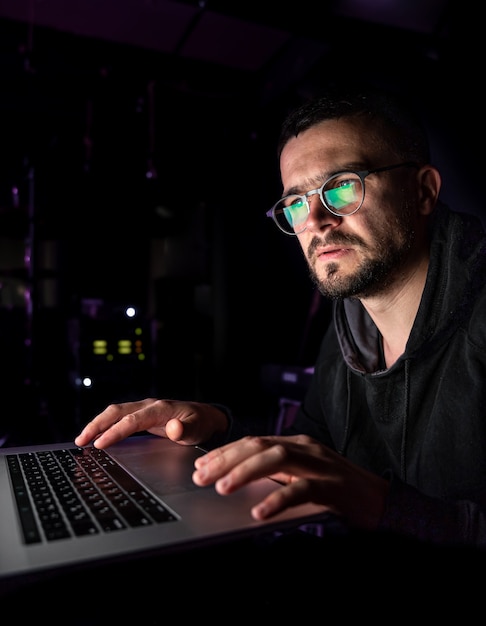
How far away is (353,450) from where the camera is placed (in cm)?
142

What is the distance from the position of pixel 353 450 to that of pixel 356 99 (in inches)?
39.2

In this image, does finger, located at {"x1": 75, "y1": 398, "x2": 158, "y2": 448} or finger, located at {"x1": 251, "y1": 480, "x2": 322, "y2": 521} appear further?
finger, located at {"x1": 75, "y1": 398, "x2": 158, "y2": 448}

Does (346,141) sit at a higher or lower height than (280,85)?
lower

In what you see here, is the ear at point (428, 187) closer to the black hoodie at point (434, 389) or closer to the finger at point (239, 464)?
the black hoodie at point (434, 389)

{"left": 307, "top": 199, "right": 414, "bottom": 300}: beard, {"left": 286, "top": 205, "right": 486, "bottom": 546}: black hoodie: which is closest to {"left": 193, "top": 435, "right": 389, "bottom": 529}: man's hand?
{"left": 286, "top": 205, "right": 486, "bottom": 546}: black hoodie

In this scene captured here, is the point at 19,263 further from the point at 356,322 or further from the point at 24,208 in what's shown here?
the point at 356,322

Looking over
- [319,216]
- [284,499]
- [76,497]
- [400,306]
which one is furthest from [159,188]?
[284,499]

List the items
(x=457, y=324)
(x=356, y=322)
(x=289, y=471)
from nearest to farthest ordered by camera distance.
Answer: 1. (x=289, y=471)
2. (x=457, y=324)
3. (x=356, y=322)

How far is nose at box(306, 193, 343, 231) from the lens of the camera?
139 cm

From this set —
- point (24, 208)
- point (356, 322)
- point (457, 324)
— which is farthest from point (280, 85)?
point (457, 324)

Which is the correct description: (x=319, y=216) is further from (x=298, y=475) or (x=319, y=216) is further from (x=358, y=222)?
(x=298, y=475)

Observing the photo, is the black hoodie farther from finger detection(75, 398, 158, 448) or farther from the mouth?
finger detection(75, 398, 158, 448)

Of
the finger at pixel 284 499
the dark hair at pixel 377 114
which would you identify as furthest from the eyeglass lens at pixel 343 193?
the finger at pixel 284 499

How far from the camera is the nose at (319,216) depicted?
1392mm
